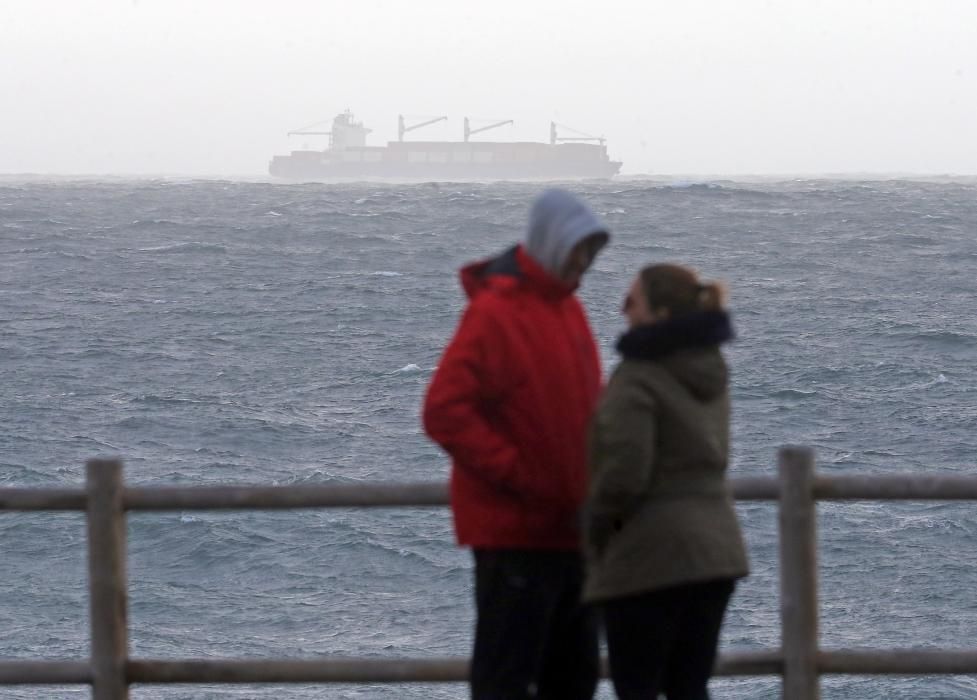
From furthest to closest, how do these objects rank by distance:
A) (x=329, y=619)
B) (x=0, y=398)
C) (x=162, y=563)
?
1. (x=0, y=398)
2. (x=162, y=563)
3. (x=329, y=619)

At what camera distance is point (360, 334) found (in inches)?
1436

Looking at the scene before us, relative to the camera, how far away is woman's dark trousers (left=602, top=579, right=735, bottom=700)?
2693 millimetres

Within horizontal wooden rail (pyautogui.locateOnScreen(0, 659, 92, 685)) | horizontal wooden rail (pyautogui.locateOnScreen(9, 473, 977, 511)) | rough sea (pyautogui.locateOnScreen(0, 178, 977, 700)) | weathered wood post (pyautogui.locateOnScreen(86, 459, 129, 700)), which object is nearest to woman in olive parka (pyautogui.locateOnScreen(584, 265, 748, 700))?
horizontal wooden rail (pyautogui.locateOnScreen(9, 473, 977, 511))

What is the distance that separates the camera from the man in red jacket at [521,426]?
8.48 ft

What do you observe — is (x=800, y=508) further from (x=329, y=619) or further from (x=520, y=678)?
(x=329, y=619)

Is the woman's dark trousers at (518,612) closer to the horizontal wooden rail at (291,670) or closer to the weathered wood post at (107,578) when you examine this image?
the horizontal wooden rail at (291,670)

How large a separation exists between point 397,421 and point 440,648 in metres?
11.3

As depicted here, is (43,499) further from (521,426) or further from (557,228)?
(557,228)

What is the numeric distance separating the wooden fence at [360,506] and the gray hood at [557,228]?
0.62 m

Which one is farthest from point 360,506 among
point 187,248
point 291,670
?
point 187,248

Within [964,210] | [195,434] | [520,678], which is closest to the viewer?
[520,678]

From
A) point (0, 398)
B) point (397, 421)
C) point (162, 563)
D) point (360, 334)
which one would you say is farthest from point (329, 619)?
point (360, 334)

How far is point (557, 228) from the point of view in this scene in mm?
2600

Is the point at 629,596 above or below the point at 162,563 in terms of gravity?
above
